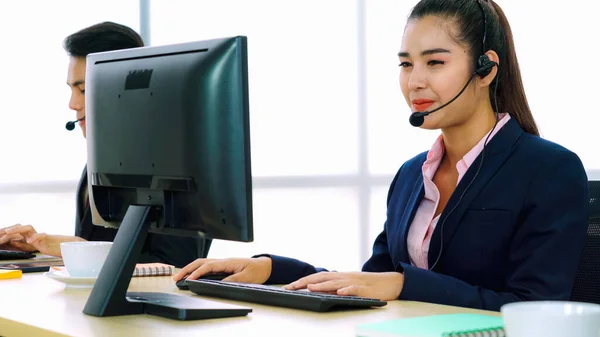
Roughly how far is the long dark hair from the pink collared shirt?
0.20 feet

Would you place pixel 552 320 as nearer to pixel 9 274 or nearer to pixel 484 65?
pixel 484 65

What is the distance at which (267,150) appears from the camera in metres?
4.70

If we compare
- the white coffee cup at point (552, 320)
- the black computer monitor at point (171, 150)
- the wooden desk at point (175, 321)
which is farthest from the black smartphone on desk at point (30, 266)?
the white coffee cup at point (552, 320)

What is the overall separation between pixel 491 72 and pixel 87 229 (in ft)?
4.79

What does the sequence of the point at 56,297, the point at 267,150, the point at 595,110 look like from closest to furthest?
the point at 56,297
the point at 595,110
the point at 267,150

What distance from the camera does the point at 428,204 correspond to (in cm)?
214

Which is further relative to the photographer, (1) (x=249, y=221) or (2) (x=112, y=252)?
(2) (x=112, y=252)

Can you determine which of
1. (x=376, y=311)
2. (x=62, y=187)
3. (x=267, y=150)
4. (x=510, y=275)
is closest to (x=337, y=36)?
(x=267, y=150)

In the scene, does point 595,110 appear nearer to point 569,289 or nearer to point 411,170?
point 411,170

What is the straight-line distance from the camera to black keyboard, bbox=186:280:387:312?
4.98 feet

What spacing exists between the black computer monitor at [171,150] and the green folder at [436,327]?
301 mm

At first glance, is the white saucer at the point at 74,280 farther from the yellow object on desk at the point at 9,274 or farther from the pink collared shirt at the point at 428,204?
the pink collared shirt at the point at 428,204

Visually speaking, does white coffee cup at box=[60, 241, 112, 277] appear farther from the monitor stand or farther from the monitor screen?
the monitor stand

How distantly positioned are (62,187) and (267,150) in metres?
1.36
